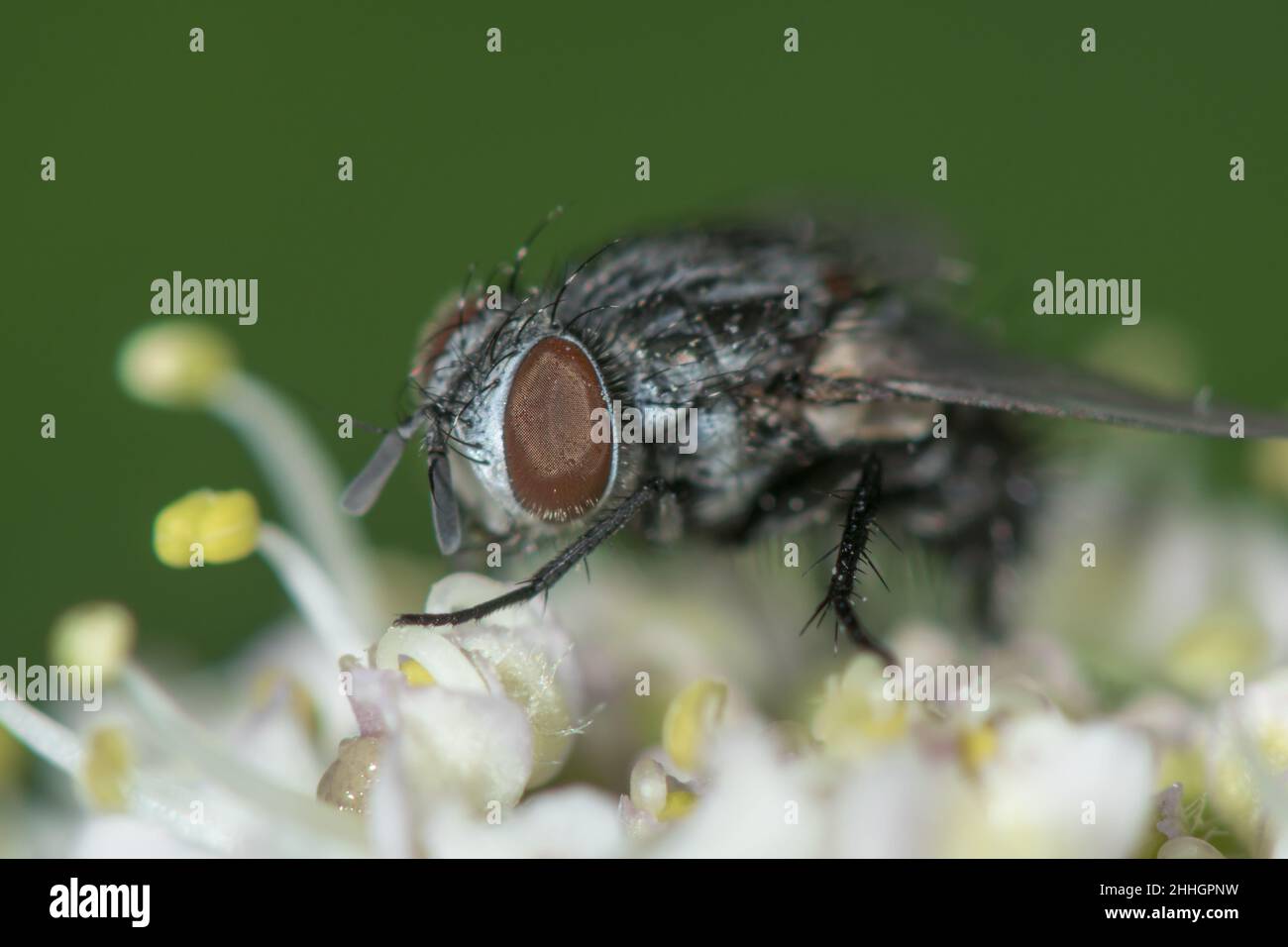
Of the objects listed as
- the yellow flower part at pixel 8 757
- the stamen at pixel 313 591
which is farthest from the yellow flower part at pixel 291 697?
the yellow flower part at pixel 8 757

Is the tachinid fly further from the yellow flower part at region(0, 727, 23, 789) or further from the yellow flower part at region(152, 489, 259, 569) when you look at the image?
the yellow flower part at region(0, 727, 23, 789)

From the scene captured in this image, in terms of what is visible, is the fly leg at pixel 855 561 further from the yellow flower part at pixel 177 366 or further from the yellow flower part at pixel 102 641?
the yellow flower part at pixel 177 366

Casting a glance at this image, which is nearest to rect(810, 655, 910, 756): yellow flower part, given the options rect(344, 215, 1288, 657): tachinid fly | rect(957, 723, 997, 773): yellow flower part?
rect(957, 723, 997, 773): yellow flower part

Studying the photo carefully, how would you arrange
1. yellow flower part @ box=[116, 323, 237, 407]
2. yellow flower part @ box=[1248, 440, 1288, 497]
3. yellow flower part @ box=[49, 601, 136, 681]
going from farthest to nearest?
yellow flower part @ box=[1248, 440, 1288, 497], yellow flower part @ box=[116, 323, 237, 407], yellow flower part @ box=[49, 601, 136, 681]

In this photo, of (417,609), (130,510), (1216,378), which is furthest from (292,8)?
(1216,378)

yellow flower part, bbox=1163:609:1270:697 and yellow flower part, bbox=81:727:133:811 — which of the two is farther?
yellow flower part, bbox=1163:609:1270:697

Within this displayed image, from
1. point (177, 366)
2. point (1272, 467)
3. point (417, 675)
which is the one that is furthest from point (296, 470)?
point (1272, 467)

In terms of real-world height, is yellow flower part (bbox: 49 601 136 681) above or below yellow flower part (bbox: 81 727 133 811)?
above
